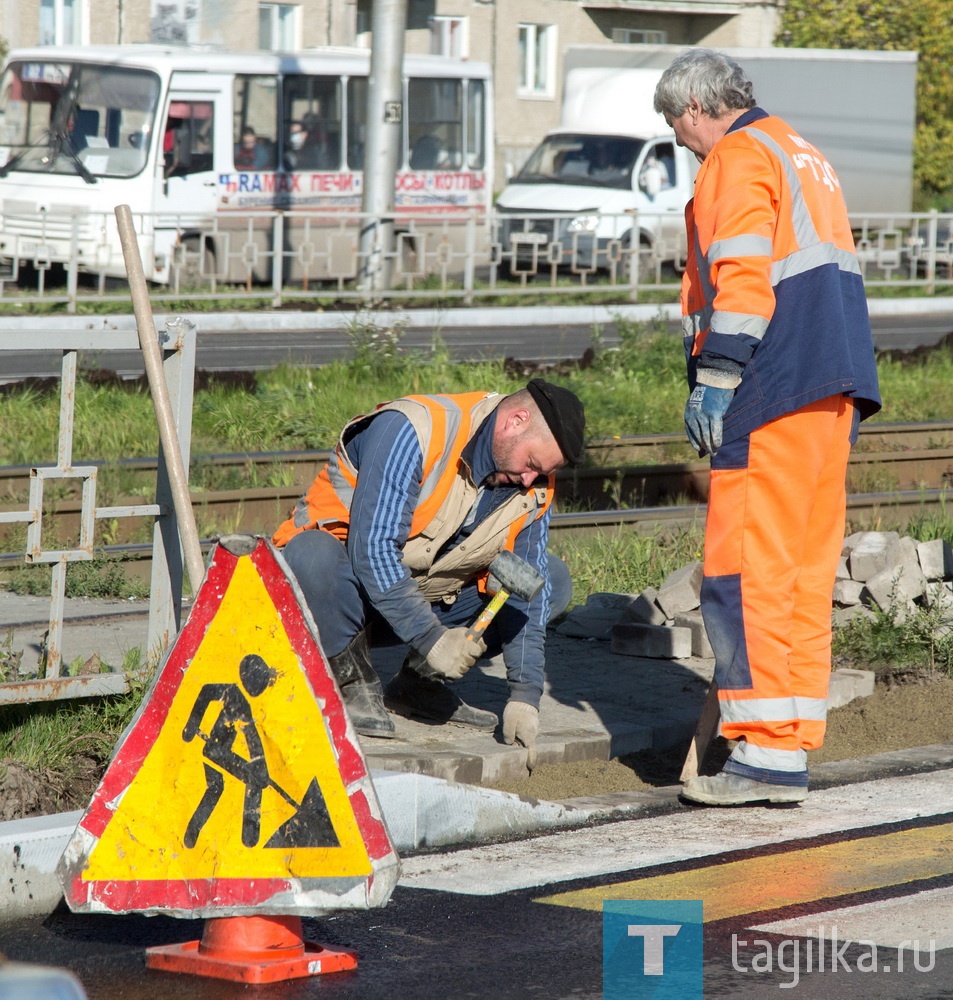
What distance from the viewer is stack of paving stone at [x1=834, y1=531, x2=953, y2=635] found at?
258 inches

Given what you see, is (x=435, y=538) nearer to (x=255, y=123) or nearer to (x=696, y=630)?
(x=696, y=630)

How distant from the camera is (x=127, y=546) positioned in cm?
749

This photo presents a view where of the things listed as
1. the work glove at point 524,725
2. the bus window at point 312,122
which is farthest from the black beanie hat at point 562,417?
the bus window at point 312,122

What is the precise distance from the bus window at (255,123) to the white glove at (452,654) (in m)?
16.1

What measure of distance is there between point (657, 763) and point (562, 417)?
52.3 inches

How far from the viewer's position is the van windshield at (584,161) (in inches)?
923

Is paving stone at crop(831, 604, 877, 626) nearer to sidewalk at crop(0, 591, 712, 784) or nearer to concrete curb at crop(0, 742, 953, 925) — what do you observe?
sidewalk at crop(0, 591, 712, 784)

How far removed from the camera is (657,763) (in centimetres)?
528

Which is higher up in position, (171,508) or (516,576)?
(171,508)

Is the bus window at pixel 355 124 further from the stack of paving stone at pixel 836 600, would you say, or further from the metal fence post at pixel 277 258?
the stack of paving stone at pixel 836 600

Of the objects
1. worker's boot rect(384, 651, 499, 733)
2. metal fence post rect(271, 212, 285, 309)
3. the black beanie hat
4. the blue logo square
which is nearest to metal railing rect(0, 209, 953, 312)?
metal fence post rect(271, 212, 285, 309)

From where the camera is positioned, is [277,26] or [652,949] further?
[277,26]

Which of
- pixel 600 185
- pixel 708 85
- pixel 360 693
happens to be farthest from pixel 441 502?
pixel 600 185

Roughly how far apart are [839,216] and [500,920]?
7.48ft
